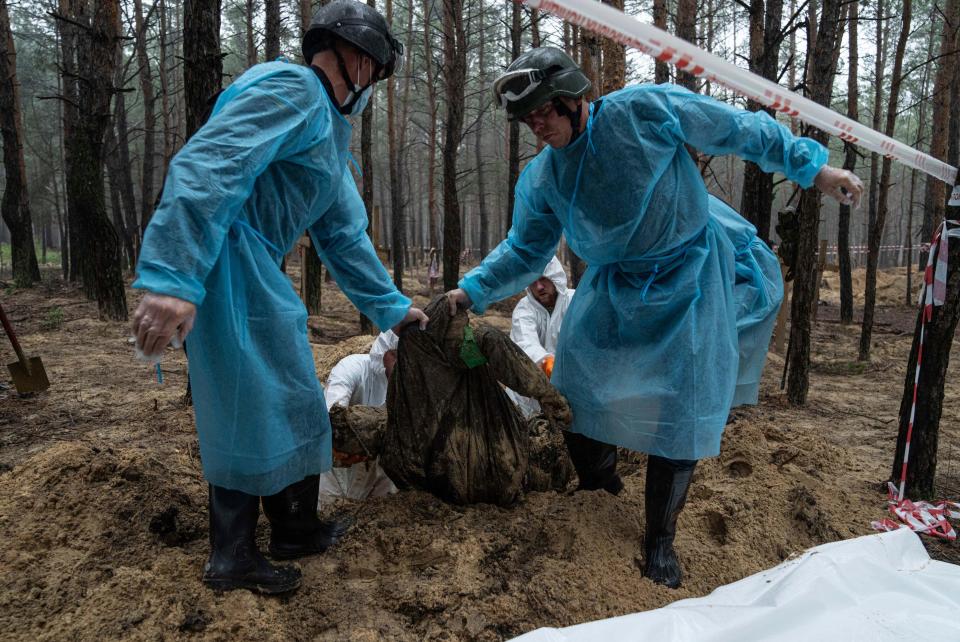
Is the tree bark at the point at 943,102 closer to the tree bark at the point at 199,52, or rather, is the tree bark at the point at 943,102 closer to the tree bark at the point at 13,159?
the tree bark at the point at 199,52

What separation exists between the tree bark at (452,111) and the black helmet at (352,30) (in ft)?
24.6

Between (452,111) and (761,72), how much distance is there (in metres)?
5.03

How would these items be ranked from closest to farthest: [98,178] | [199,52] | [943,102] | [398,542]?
[398,542], [199,52], [943,102], [98,178]

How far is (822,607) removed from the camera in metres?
1.86

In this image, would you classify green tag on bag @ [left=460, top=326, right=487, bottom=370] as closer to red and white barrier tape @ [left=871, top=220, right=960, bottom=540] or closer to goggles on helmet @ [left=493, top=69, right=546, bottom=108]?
goggles on helmet @ [left=493, top=69, right=546, bottom=108]

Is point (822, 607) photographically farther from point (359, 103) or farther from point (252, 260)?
point (359, 103)

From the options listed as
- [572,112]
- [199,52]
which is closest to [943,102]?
[572,112]

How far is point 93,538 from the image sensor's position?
7.55 ft

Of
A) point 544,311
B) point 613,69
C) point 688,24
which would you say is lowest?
point 544,311

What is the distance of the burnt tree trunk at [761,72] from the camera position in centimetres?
558

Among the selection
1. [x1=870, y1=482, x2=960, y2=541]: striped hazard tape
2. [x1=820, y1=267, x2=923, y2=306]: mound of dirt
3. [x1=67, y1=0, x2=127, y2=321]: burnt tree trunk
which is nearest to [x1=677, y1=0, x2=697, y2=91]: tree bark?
[x1=870, y1=482, x2=960, y2=541]: striped hazard tape

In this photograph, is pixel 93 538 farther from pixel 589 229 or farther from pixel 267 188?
Result: pixel 589 229

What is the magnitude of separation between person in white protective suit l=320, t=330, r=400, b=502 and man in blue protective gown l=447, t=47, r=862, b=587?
1051 mm

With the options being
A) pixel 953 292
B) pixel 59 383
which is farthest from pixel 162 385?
pixel 953 292
